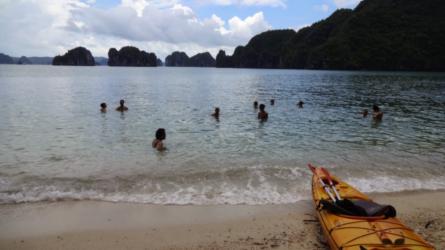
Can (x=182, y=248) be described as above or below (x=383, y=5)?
below

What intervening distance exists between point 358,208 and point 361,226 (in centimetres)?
66

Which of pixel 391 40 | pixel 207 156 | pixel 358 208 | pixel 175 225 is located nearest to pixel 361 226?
pixel 358 208

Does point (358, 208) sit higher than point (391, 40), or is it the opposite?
point (391, 40)

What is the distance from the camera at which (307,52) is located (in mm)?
198875

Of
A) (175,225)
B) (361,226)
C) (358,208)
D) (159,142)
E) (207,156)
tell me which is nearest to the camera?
(361,226)

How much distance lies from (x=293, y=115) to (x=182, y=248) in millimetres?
20653

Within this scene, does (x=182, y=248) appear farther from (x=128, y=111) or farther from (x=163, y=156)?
(x=128, y=111)

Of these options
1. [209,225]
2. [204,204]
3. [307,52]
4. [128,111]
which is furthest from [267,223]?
[307,52]

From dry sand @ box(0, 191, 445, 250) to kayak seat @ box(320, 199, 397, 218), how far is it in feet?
2.75

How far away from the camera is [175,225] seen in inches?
307

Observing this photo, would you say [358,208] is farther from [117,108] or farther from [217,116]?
[117,108]

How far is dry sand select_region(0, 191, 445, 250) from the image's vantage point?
22.9 feet

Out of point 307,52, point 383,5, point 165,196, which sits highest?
point 383,5

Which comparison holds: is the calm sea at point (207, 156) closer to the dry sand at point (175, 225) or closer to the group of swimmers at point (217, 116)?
the group of swimmers at point (217, 116)
